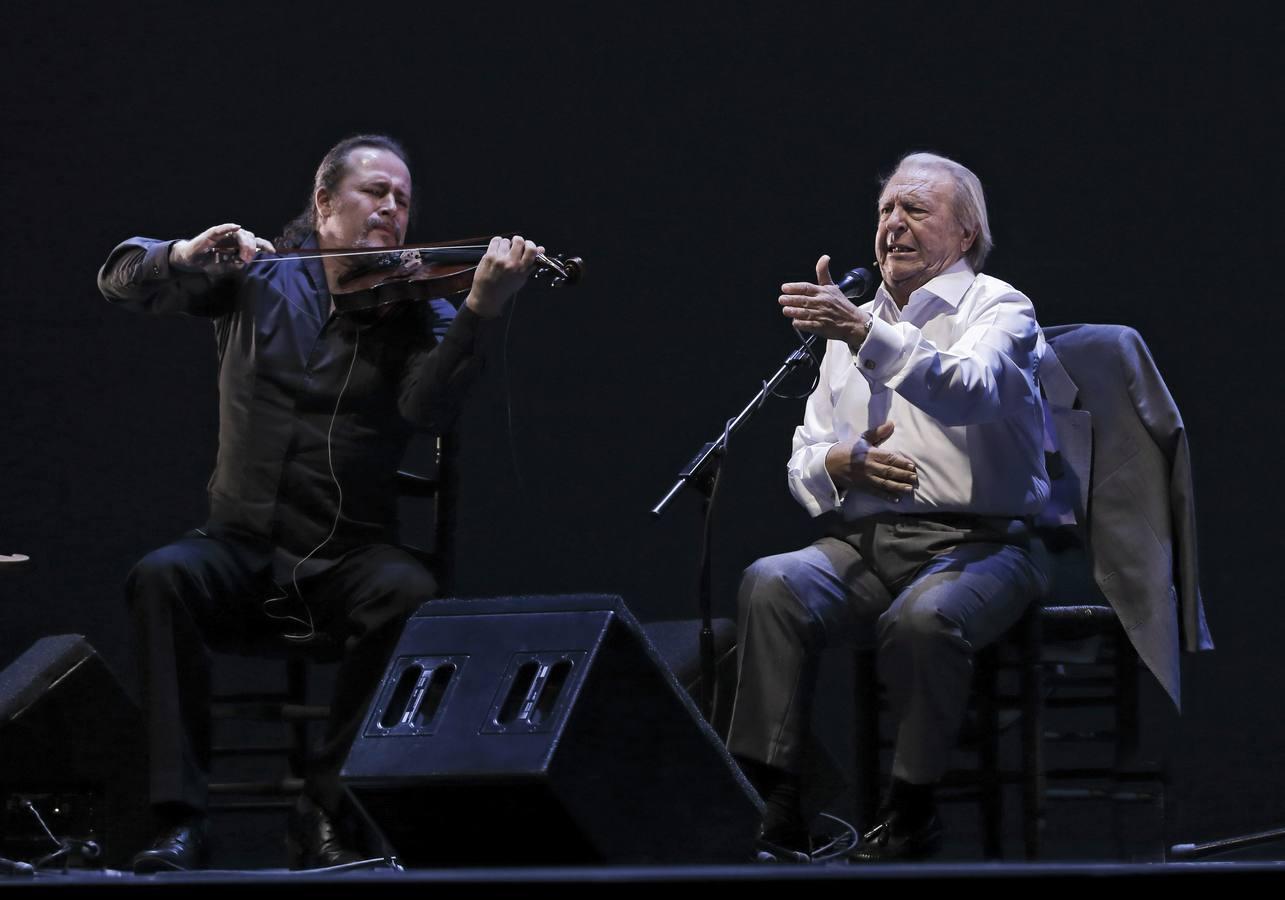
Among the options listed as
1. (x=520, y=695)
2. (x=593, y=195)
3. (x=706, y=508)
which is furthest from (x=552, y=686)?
(x=593, y=195)

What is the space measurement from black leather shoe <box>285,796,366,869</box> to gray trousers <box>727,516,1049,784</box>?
0.68 m

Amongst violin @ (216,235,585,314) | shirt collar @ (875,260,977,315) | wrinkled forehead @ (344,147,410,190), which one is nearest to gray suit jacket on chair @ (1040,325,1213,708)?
shirt collar @ (875,260,977,315)

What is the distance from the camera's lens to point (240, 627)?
2713mm

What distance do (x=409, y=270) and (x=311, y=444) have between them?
378 mm

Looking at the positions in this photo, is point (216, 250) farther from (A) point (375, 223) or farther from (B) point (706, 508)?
(B) point (706, 508)

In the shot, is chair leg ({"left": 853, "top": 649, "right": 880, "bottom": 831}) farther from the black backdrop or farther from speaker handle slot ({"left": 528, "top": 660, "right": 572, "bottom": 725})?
the black backdrop

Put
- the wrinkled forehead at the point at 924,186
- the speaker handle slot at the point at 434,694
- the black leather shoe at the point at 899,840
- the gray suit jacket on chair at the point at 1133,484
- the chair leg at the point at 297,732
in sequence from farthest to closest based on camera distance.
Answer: the chair leg at the point at 297,732
the wrinkled forehead at the point at 924,186
the gray suit jacket on chair at the point at 1133,484
the black leather shoe at the point at 899,840
the speaker handle slot at the point at 434,694

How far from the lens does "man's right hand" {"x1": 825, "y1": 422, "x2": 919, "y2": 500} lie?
8.50ft

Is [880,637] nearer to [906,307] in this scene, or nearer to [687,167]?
[906,307]

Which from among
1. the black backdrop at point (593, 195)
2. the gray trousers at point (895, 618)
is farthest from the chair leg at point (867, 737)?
the black backdrop at point (593, 195)

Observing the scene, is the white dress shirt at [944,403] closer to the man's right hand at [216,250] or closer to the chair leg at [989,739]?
the chair leg at [989,739]

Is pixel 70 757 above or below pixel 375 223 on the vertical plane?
below

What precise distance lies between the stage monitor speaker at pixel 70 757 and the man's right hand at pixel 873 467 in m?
1.35

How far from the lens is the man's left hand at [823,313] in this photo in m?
2.47
